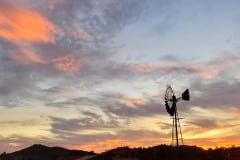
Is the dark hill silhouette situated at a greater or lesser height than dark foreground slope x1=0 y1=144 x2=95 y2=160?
lesser

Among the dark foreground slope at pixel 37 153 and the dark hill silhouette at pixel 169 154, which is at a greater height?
the dark foreground slope at pixel 37 153

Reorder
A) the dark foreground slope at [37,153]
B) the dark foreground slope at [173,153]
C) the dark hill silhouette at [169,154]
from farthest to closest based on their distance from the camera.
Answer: the dark foreground slope at [37,153], the dark foreground slope at [173,153], the dark hill silhouette at [169,154]

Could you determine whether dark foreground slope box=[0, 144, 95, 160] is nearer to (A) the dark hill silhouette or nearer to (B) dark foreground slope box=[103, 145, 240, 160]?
(A) the dark hill silhouette

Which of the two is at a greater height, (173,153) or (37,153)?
(37,153)

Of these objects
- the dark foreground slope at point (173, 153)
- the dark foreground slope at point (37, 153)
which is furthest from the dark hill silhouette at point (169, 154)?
the dark foreground slope at point (37, 153)

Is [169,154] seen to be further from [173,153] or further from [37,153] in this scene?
[37,153]

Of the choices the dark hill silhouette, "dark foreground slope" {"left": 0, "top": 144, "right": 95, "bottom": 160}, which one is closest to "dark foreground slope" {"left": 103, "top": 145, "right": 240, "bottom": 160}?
the dark hill silhouette

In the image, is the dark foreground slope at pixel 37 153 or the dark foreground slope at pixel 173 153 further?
the dark foreground slope at pixel 37 153

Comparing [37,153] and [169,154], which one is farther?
[37,153]

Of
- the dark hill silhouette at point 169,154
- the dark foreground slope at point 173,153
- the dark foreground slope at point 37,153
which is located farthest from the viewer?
the dark foreground slope at point 37,153

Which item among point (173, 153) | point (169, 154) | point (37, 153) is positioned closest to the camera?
point (173, 153)

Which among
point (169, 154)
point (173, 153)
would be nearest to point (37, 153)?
point (169, 154)

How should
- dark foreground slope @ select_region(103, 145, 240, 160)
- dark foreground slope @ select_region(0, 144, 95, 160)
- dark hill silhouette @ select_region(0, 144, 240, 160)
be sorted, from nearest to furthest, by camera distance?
dark hill silhouette @ select_region(0, 144, 240, 160) < dark foreground slope @ select_region(103, 145, 240, 160) < dark foreground slope @ select_region(0, 144, 95, 160)

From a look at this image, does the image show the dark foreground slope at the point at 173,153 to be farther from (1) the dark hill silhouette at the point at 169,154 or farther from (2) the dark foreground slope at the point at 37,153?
(2) the dark foreground slope at the point at 37,153
